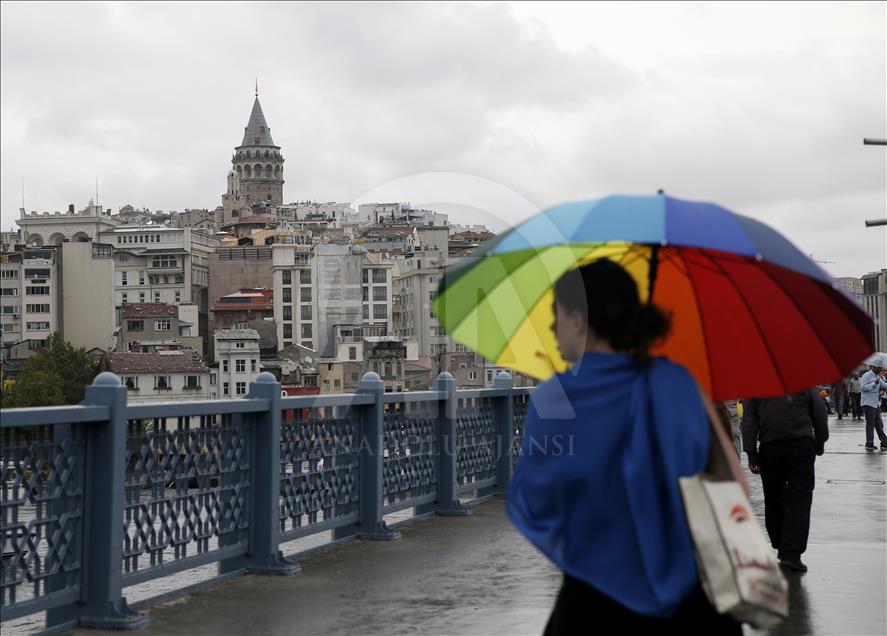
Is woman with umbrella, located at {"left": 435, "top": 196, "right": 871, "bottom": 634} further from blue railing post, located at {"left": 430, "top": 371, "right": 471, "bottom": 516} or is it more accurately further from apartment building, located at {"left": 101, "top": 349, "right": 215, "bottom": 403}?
apartment building, located at {"left": 101, "top": 349, "right": 215, "bottom": 403}

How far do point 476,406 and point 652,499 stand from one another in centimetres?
1114

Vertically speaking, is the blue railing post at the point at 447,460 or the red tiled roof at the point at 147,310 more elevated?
the red tiled roof at the point at 147,310

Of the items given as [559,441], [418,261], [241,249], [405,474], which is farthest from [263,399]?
[241,249]

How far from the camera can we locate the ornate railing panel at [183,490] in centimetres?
795

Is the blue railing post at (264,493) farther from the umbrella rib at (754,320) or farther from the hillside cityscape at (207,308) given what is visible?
the hillside cityscape at (207,308)

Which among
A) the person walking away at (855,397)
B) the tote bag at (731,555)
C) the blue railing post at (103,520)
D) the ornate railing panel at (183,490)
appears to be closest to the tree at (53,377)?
the person walking away at (855,397)

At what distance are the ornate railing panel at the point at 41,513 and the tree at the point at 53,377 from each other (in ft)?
401

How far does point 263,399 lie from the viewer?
31.6ft

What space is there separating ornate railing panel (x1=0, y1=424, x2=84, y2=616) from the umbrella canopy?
257 cm

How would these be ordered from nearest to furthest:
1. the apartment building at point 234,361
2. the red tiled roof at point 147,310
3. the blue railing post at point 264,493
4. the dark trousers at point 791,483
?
the blue railing post at point 264,493, the dark trousers at point 791,483, the apartment building at point 234,361, the red tiled roof at point 147,310

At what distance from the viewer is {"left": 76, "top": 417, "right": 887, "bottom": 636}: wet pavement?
26.0 feet

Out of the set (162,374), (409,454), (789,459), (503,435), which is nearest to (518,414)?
(503,435)

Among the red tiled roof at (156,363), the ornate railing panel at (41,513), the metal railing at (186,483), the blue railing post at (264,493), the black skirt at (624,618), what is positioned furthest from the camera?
the red tiled roof at (156,363)

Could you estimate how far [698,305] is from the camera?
547 centimetres
